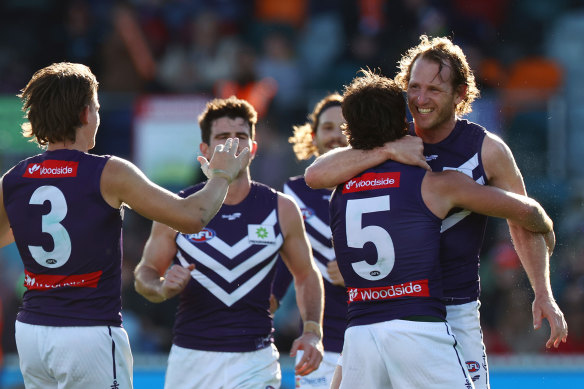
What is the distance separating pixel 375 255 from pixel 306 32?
10.5 meters

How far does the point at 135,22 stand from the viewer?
14758mm

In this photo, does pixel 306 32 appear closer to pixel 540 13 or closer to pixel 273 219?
pixel 540 13

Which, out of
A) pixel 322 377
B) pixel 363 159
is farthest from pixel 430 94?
pixel 322 377

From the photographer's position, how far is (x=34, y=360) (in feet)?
16.4

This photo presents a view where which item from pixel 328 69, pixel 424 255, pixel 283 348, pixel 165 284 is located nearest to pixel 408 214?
pixel 424 255

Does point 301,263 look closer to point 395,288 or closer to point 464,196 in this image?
point 395,288

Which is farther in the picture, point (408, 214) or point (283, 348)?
point (283, 348)

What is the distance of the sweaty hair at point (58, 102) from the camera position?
16.8ft

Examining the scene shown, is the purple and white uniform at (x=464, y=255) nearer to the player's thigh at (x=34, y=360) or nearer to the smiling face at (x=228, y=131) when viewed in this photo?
the smiling face at (x=228, y=131)

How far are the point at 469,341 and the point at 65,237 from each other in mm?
2278

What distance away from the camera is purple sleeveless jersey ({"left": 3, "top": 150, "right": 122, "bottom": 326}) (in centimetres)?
499

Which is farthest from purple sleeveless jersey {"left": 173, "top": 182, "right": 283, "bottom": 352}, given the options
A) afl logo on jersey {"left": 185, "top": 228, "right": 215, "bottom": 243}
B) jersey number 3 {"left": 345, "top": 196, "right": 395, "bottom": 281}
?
jersey number 3 {"left": 345, "top": 196, "right": 395, "bottom": 281}

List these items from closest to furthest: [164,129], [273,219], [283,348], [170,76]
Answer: [273,219], [283,348], [164,129], [170,76]

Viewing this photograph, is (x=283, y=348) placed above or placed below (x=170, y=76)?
below
